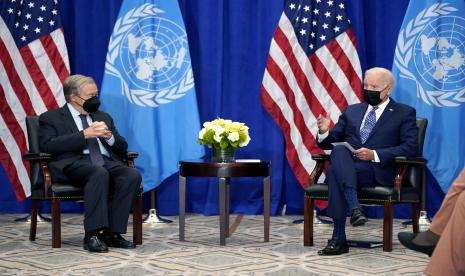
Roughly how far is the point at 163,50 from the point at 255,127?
3.75ft

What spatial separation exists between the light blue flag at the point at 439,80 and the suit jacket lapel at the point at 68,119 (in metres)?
2.90

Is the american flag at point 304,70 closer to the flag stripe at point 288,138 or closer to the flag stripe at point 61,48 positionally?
the flag stripe at point 288,138

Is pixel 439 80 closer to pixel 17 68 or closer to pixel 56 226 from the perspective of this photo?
pixel 56 226

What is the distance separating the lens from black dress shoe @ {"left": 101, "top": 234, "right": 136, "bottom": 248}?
5133 mm

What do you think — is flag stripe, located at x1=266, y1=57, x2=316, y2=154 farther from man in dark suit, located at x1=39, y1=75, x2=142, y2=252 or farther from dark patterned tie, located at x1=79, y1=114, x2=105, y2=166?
dark patterned tie, located at x1=79, y1=114, x2=105, y2=166

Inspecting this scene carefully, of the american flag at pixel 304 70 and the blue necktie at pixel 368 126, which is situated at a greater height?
the american flag at pixel 304 70

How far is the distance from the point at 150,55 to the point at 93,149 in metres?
1.62

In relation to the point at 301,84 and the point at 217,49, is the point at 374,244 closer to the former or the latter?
the point at 301,84

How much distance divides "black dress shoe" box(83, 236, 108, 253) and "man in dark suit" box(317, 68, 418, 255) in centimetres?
146

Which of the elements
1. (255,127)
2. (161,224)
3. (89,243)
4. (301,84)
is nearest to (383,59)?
(301,84)

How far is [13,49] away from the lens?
672 centimetres

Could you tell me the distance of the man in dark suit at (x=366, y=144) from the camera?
4.94 meters

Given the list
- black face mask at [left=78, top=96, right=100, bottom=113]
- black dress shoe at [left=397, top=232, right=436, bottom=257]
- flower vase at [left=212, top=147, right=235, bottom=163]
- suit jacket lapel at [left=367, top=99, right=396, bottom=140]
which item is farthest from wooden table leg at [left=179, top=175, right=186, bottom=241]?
black dress shoe at [left=397, top=232, right=436, bottom=257]

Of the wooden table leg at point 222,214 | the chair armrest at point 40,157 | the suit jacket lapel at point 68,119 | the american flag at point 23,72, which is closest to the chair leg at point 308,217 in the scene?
the wooden table leg at point 222,214
